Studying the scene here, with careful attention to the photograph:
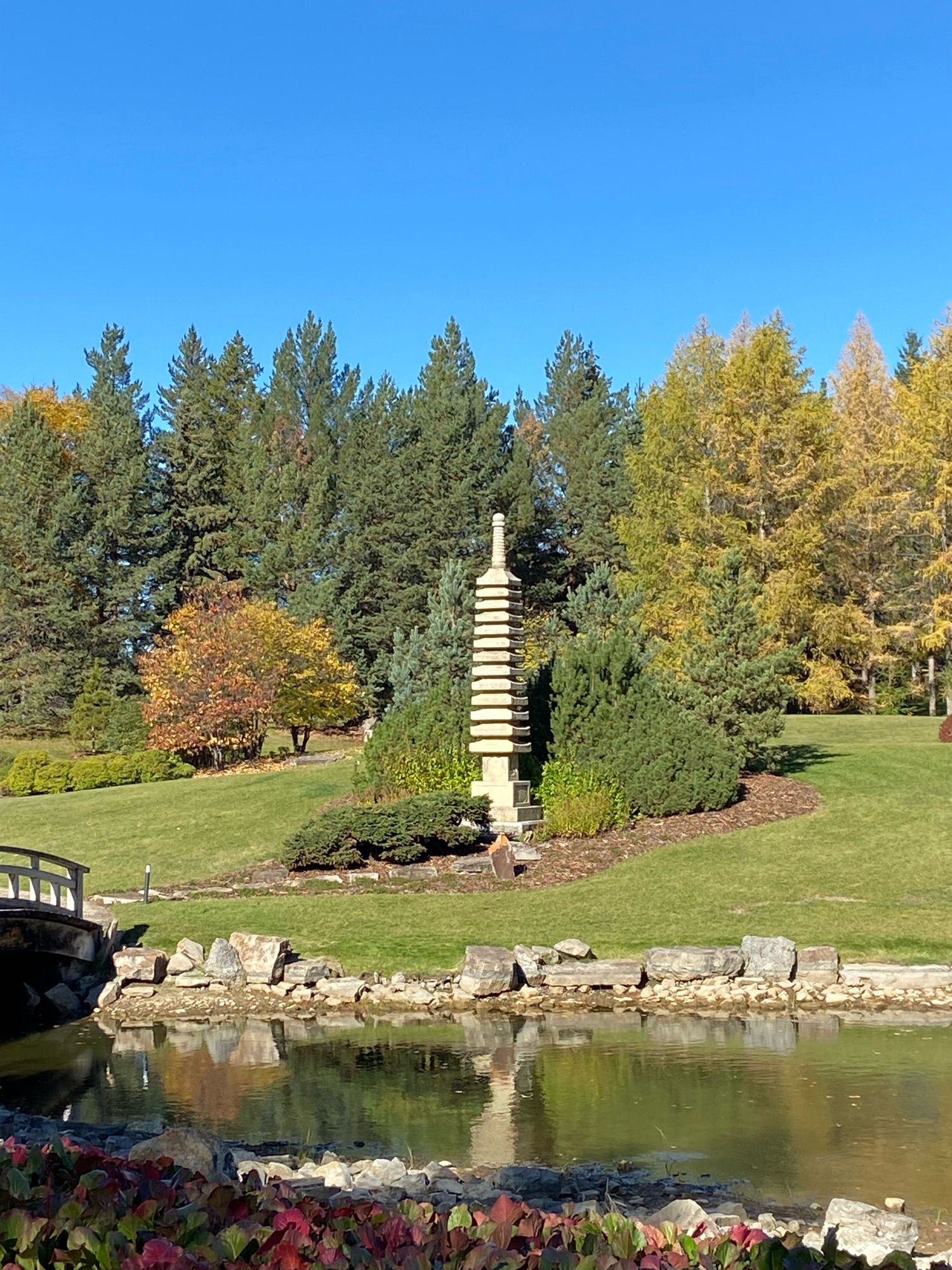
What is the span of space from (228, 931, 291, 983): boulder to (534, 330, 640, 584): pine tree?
35553 mm

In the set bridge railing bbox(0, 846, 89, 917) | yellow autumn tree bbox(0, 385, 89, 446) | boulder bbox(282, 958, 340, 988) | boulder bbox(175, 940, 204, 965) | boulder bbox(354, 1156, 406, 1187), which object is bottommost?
boulder bbox(282, 958, 340, 988)

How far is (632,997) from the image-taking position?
14.0 metres

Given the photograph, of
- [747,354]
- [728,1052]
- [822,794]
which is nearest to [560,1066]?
[728,1052]

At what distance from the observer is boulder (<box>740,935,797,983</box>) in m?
14.0

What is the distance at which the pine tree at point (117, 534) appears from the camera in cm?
4662

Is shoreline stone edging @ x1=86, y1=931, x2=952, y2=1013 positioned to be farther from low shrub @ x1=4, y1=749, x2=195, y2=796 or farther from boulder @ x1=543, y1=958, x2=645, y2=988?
low shrub @ x1=4, y1=749, x2=195, y2=796

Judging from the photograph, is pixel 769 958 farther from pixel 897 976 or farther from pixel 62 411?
pixel 62 411

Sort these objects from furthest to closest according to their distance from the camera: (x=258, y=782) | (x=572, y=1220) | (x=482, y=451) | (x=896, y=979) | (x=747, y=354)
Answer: (x=482, y=451)
(x=747, y=354)
(x=258, y=782)
(x=896, y=979)
(x=572, y=1220)

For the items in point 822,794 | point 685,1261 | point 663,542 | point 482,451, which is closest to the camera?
point 685,1261

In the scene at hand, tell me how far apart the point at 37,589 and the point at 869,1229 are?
4272 cm

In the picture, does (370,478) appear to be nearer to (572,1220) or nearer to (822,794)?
(822,794)

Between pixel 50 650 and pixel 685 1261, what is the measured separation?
44643 mm

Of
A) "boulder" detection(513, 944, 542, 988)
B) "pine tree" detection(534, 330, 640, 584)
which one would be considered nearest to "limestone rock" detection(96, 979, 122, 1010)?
"boulder" detection(513, 944, 542, 988)

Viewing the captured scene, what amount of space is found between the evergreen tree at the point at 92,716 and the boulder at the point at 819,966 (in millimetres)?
29208
